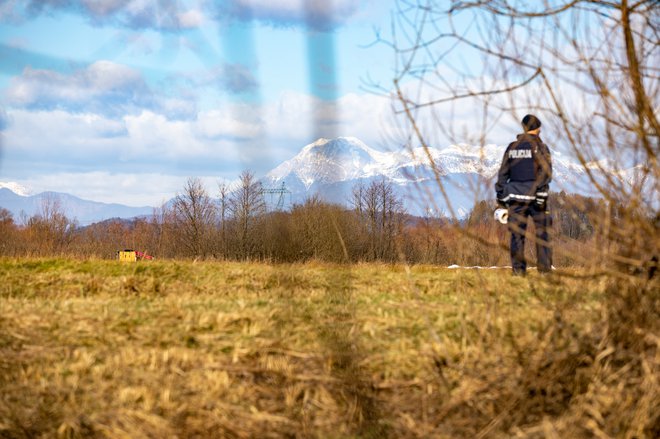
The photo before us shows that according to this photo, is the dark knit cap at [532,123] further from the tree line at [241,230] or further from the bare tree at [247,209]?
the bare tree at [247,209]

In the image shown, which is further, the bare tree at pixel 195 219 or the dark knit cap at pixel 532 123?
the bare tree at pixel 195 219

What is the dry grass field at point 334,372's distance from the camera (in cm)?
514

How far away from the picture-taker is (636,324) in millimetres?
5414

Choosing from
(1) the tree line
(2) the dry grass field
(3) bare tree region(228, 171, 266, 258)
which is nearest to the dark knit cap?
(2) the dry grass field

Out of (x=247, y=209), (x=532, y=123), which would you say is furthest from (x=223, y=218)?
(x=532, y=123)

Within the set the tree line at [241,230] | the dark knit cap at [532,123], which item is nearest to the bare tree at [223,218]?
the tree line at [241,230]

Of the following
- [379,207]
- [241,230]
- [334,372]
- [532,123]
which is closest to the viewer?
[334,372]

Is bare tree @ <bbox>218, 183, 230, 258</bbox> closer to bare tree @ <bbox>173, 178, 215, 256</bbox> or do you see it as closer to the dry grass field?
bare tree @ <bbox>173, 178, 215, 256</bbox>

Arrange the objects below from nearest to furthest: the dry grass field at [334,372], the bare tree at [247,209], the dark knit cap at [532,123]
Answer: the dry grass field at [334,372], the dark knit cap at [532,123], the bare tree at [247,209]

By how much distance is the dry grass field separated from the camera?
16.9ft

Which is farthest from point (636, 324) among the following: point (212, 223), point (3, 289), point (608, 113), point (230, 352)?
point (212, 223)

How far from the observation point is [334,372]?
18.9 feet

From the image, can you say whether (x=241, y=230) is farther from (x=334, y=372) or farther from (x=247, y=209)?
(x=334, y=372)

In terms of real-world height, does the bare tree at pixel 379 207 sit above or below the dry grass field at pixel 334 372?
above
